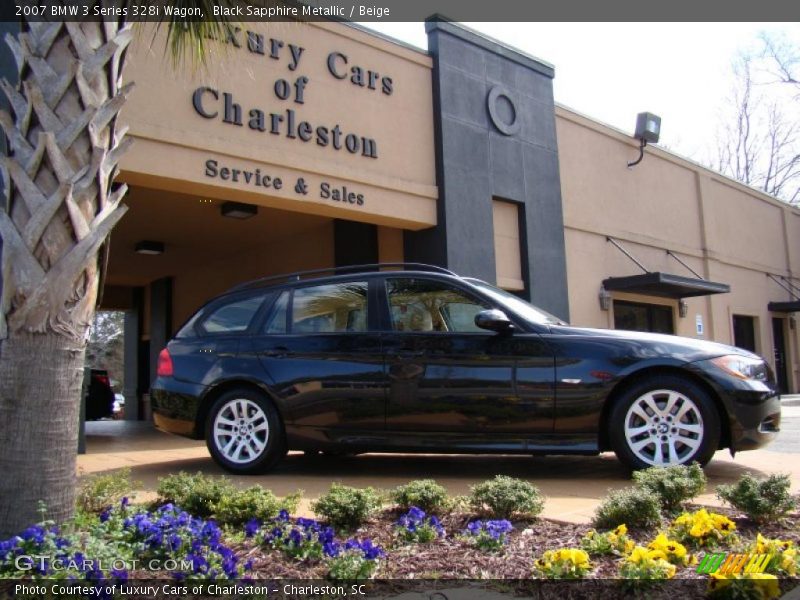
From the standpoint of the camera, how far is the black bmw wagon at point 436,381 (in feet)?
18.3

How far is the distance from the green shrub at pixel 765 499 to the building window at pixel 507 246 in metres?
8.31

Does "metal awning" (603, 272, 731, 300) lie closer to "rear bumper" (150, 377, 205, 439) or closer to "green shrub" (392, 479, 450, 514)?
"rear bumper" (150, 377, 205, 439)

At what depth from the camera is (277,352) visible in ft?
20.8

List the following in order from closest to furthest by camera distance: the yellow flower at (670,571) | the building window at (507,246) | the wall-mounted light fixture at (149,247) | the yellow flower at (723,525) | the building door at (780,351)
Answer: the yellow flower at (670,571) < the yellow flower at (723,525) < the building window at (507,246) < the wall-mounted light fixture at (149,247) < the building door at (780,351)

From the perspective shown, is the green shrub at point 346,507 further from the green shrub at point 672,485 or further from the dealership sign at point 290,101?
the dealership sign at point 290,101

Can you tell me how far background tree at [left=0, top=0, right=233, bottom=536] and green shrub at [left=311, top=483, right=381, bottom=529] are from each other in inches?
47.3

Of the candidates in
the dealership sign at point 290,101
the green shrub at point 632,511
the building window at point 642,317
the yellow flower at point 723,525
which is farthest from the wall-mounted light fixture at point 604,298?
the yellow flower at point 723,525

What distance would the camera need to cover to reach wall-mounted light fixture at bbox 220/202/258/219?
11328mm

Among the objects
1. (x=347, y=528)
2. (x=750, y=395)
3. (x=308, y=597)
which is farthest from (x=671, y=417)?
(x=308, y=597)

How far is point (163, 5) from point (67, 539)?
3.45 m

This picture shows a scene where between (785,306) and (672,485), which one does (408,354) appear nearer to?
(672,485)

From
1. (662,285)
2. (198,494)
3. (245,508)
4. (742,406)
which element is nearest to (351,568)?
(245,508)

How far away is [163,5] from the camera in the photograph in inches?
196

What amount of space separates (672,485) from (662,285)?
1155cm
